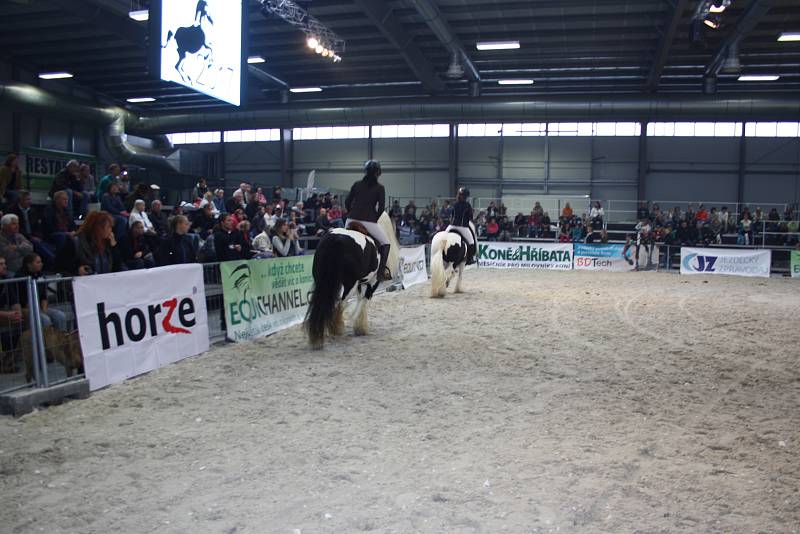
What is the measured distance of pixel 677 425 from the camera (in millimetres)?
4785

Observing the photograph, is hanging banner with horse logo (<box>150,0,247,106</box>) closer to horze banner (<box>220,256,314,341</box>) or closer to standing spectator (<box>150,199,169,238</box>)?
standing spectator (<box>150,199,169,238</box>)

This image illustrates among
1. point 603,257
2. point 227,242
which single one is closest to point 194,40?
point 227,242

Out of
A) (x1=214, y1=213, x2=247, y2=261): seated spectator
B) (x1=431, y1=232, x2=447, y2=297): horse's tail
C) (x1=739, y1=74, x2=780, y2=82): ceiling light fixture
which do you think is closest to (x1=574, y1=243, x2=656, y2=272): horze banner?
(x1=739, y1=74, x2=780, y2=82): ceiling light fixture

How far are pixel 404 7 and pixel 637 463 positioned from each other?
18.2m

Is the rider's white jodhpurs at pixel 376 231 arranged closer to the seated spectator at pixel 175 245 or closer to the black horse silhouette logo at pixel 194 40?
the seated spectator at pixel 175 245

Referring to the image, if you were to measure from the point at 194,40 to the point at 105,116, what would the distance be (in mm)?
18130

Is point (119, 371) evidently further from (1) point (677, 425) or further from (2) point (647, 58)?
(2) point (647, 58)

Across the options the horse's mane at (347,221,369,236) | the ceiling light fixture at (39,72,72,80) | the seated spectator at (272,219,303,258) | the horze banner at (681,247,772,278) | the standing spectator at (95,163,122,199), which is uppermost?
the ceiling light fixture at (39,72,72,80)

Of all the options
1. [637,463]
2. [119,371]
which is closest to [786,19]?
[637,463]

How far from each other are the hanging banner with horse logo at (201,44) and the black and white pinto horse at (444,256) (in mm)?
5887

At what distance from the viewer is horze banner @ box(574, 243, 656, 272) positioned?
22.4 meters

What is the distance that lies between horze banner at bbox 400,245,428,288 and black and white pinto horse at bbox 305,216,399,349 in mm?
6518

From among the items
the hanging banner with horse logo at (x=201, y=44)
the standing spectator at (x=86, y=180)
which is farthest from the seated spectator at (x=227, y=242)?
the hanging banner with horse logo at (x=201, y=44)

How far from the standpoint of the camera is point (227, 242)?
9.31 metres
